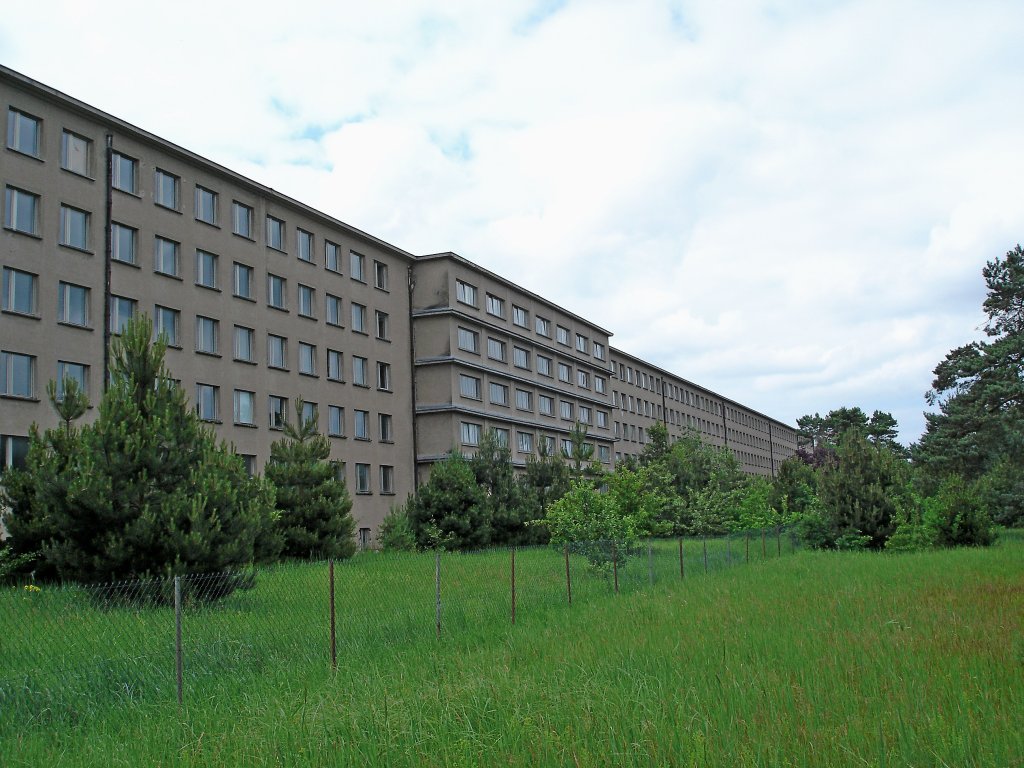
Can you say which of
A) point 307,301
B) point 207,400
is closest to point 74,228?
point 207,400

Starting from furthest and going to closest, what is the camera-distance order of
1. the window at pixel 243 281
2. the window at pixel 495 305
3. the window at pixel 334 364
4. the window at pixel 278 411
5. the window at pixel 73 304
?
the window at pixel 495 305, the window at pixel 334 364, the window at pixel 278 411, the window at pixel 243 281, the window at pixel 73 304

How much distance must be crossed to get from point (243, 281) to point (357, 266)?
9.85 meters

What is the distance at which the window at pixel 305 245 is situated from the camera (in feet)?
154

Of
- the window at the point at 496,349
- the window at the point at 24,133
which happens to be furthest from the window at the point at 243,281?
the window at the point at 496,349

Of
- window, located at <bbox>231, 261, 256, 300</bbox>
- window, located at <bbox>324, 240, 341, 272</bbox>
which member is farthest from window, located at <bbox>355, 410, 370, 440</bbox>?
window, located at <bbox>231, 261, 256, 300</bbox>

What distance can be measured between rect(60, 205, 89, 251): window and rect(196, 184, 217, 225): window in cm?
600

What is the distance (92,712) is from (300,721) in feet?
8.66

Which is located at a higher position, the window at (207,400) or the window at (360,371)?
the window at (360,371)

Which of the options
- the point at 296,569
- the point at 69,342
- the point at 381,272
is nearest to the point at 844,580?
the point at 296,569

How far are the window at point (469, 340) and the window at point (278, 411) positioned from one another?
50.6 ft

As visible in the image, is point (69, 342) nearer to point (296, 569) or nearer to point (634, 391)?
point (296, 569)

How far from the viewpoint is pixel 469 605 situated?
17.0 meters

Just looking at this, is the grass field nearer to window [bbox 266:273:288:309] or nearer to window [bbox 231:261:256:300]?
window [bbox 231:261:256:300]

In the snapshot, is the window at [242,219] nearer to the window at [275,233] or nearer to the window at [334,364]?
the window at [275,233]
